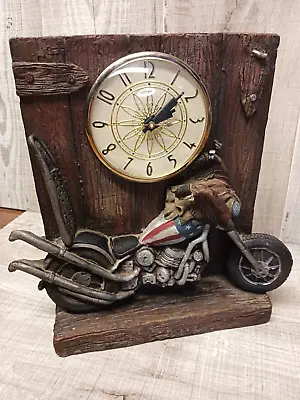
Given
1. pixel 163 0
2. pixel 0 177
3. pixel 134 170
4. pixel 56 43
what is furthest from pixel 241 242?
pixel 0 177

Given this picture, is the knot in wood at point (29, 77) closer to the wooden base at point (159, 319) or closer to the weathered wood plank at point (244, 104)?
the weathered wood plank at point (244, 104)

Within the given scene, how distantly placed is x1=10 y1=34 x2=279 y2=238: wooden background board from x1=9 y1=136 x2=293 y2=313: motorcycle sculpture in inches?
1.3

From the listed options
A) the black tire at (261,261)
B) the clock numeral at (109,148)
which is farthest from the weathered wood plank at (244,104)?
the clock numeral at (109,148)

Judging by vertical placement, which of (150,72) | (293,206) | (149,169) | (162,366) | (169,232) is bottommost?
(162,366)

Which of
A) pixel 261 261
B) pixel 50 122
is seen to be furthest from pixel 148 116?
pixel 261 261

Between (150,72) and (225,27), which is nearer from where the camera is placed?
(150,72)

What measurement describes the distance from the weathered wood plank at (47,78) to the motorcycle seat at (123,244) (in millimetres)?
345

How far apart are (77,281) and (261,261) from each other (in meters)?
0.43

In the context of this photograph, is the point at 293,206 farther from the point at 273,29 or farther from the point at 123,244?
the point at 123,244

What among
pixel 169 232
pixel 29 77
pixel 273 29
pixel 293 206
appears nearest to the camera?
pixel 29 77

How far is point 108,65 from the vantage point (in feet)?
2.85

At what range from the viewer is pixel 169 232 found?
96 centimetres

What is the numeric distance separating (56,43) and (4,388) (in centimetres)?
69

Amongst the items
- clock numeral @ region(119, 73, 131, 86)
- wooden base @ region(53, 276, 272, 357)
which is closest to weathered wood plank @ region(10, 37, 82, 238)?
clock numeral @ region(119, 73, 131, 86)
